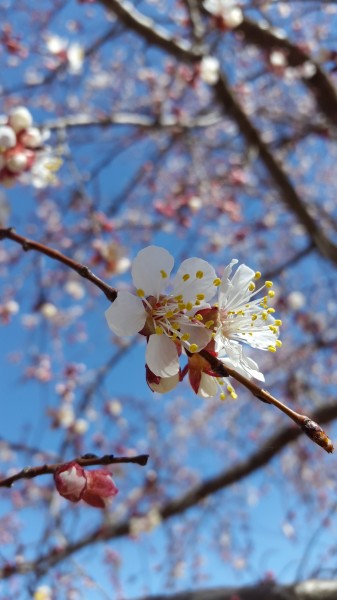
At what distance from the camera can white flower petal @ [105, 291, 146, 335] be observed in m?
0.77

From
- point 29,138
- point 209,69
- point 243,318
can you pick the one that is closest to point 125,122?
point 209,69

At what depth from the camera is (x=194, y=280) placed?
0.83 metres

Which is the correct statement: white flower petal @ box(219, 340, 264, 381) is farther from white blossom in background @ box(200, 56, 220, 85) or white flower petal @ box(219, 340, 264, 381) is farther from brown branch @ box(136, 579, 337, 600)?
white blossom in background @ box(200, 56, 220, 85)

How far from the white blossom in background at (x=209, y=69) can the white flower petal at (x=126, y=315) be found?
2.66 m

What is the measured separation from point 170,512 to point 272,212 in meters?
3.17

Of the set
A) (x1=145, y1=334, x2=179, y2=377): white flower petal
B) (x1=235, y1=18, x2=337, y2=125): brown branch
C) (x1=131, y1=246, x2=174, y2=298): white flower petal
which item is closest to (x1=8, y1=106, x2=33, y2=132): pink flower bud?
(x1=131, y1=246, x2=174, y2=298): white flower petal

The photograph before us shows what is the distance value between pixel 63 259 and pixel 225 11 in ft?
8.45

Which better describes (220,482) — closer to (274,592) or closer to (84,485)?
(274,592)

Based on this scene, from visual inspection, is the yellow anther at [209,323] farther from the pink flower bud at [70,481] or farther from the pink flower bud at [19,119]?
the pink flower bud at [19,119]

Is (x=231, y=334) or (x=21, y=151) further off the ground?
(x=231, y=334)

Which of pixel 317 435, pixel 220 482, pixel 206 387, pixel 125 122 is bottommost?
pixel 220 482

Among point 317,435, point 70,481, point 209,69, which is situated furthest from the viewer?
point 209,69

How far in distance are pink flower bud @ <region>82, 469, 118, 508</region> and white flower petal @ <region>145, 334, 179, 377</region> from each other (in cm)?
21

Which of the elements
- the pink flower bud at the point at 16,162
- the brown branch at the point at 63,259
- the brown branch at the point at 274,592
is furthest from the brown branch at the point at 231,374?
the brown branch at the point at 274,592
